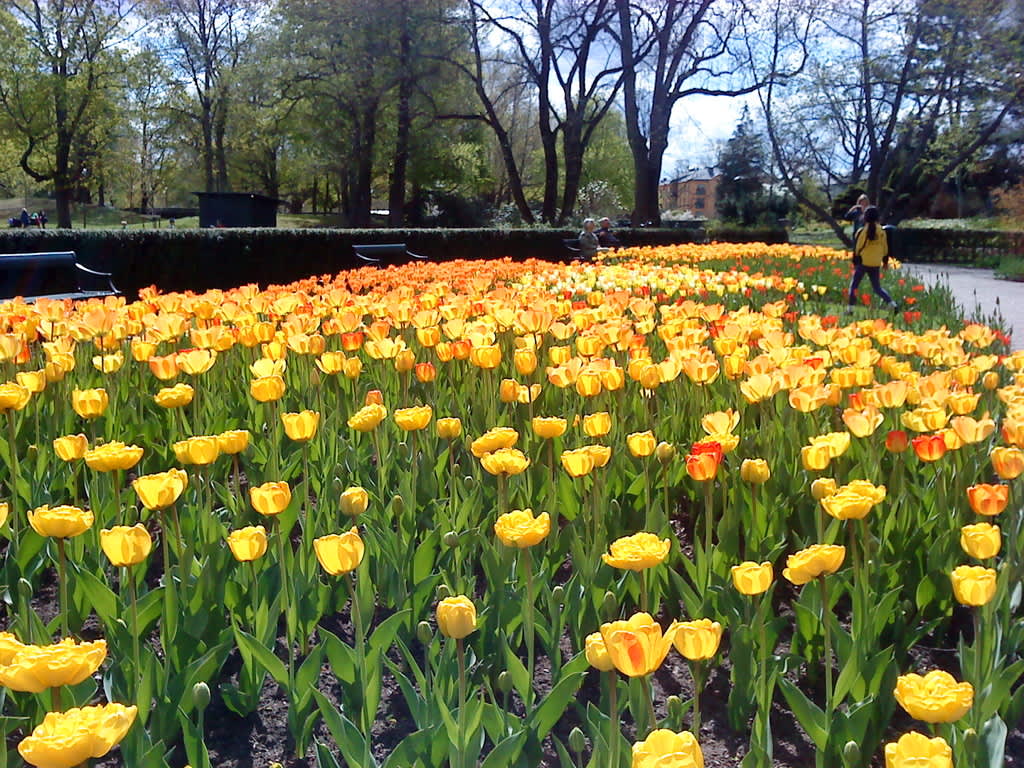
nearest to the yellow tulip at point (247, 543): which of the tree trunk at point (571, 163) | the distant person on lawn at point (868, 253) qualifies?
the distant person on lawn at point (868, 253)

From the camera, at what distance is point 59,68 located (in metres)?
34.4

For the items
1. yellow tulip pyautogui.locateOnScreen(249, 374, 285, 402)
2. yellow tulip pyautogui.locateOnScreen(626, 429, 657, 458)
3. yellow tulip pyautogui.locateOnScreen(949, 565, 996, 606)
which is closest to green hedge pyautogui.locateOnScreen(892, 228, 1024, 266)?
yellow tulip pyautogui.locateOnScreen(626, 429, 657, 458)

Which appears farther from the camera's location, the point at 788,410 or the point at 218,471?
the point at 788,410

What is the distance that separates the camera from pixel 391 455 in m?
2.69

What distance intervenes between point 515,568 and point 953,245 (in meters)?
32.3

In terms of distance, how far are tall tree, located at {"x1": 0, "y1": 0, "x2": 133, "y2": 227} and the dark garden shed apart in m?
12.0

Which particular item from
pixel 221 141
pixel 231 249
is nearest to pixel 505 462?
pixel 231 249

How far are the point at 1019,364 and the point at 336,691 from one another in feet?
8.26

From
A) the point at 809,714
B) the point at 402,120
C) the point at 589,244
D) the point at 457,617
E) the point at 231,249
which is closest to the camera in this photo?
the point at 457,617

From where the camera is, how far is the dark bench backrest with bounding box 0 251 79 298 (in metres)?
7.93

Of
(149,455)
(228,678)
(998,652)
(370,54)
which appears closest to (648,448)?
(998,652)

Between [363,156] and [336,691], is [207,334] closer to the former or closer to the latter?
[336,691]

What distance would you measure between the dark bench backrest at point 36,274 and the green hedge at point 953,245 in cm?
2471

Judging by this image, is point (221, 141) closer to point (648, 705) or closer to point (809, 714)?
point (809, 714)
